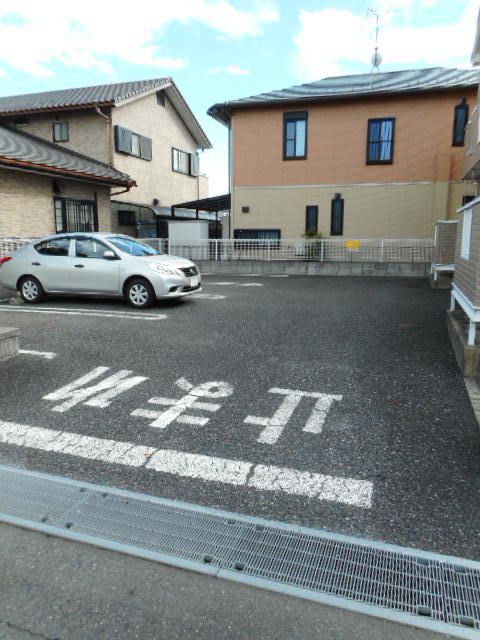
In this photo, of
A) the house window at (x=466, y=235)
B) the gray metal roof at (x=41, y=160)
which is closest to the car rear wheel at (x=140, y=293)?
the house window at (x=466, y=235)

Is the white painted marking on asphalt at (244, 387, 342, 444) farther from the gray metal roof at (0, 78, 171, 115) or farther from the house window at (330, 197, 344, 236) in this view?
the gray metal roof at (0, 78, 171, 115)

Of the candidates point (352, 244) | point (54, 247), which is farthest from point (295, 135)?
point (54, 247)

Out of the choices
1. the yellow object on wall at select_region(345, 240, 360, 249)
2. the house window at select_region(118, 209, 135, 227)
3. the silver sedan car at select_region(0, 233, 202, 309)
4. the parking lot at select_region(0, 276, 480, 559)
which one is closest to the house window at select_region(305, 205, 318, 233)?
the yellow object on wall at select_region(345, 240, 360, 249)

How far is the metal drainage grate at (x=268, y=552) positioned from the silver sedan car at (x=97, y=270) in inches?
230

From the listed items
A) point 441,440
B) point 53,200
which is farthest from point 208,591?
point 53,200

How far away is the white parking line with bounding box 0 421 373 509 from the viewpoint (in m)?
2.69

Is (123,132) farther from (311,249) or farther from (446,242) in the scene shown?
(446,242)

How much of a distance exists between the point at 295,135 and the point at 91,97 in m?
9.10

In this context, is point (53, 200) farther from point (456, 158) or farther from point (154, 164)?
point (456, 158)

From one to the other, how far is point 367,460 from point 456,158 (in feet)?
53.3

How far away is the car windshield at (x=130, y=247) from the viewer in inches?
340

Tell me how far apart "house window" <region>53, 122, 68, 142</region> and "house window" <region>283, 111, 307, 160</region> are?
9424 millimetres

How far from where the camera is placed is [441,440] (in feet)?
10.8

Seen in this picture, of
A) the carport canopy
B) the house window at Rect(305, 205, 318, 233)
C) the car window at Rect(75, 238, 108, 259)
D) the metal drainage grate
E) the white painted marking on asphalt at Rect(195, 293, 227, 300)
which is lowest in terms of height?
the metal drainage grate
